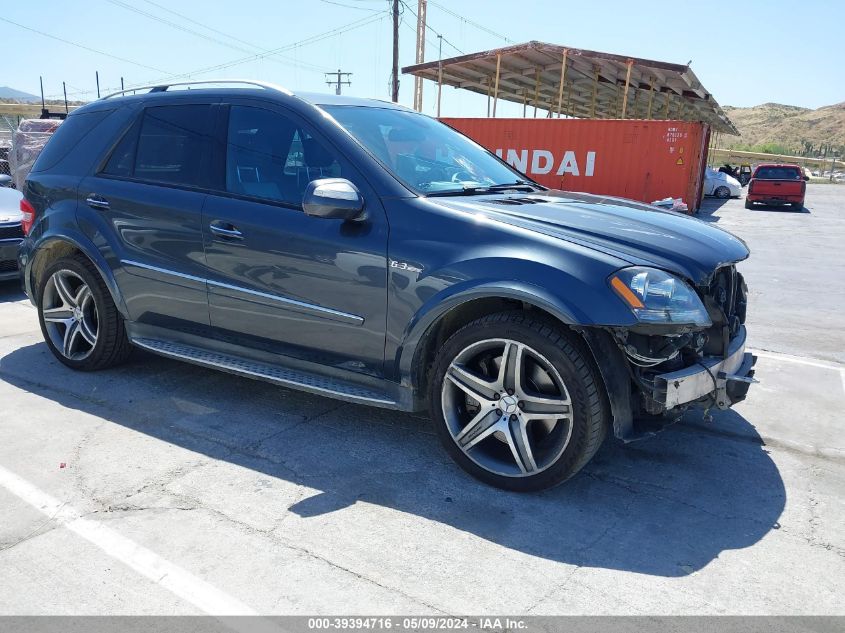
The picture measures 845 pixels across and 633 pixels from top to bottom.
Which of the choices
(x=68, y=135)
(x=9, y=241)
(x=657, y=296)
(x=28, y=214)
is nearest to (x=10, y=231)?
(x=9, y=241)

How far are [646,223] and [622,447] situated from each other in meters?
1.21

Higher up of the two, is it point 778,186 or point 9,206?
point 778,186

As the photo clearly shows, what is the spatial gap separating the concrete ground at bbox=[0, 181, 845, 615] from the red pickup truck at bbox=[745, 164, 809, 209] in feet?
72.9

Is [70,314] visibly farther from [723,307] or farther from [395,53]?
[395,53]

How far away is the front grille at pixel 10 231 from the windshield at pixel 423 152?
17.0 ft

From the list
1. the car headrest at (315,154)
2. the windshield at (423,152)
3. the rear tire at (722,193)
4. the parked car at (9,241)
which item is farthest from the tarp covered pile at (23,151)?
the rear tire at (722,193)

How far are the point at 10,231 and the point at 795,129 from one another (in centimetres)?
12100

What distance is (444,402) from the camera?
3.33 m

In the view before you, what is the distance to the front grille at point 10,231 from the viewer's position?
24.0 ft

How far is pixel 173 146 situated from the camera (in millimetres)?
4219

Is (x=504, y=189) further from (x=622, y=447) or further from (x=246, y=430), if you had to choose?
(x=246, y=430)

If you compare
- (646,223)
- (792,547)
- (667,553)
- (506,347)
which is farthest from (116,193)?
(792,547)

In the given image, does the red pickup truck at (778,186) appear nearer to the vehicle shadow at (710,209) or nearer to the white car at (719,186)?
the vehicle shadow at (710,209)

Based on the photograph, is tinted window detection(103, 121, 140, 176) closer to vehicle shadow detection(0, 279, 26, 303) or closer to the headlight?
the headlight
